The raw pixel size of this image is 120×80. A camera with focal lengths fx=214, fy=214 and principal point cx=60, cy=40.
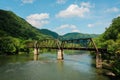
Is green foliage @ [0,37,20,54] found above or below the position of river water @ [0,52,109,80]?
above

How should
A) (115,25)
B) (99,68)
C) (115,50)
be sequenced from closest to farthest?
(115,50), (99,68), (115,25)

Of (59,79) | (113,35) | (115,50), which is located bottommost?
(59,79)

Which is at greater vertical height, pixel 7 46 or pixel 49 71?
pixel 7 46

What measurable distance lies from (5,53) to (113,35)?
8375 centimetres

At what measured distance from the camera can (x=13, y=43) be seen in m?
162

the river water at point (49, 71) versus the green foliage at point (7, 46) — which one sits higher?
the green foliage at point (7, 46)

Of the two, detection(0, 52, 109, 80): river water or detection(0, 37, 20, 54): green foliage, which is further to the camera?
detection(0, 37, 20, 54): green foliage

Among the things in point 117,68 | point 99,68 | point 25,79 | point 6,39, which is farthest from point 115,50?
point 6,39

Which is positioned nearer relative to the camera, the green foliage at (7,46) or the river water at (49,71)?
the river water at (49,71)

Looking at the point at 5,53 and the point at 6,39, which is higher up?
the point at 6,39

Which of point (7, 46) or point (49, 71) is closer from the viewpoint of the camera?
point (49, 71)

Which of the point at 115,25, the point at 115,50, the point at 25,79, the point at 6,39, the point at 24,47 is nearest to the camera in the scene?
the point at 25,79

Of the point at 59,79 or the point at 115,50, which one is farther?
the point at 115,50

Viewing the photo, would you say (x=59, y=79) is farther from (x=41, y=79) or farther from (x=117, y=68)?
(x=117, y=68)
